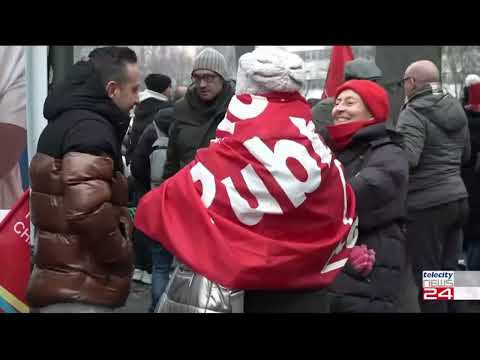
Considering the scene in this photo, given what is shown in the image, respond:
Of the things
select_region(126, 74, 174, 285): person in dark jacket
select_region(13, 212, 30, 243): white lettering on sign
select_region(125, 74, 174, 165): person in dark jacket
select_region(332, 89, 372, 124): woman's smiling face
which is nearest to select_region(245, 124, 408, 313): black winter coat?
select_region(332, 89, 372, 124): woman's smiling face

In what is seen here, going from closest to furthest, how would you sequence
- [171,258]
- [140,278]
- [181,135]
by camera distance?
[181,135] < [171,258] < [140,278]

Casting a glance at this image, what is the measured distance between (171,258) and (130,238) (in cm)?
287

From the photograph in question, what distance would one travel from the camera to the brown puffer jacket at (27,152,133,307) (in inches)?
170

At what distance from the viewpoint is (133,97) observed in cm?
472

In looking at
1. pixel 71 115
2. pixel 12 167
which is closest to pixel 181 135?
pixel 12 167

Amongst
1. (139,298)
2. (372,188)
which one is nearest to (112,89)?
(372,188)

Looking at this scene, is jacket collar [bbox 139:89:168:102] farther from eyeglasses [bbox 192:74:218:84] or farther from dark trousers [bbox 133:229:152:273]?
eyeglasses [bbox 192:74:218:84]

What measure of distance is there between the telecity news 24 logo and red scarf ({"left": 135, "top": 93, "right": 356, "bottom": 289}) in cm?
304

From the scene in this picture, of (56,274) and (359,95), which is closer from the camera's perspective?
(56,274)

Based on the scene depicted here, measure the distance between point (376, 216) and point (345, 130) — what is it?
18.7 inches

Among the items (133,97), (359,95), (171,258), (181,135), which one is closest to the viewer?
(133,97)

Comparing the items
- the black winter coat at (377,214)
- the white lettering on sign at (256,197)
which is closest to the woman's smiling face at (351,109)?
the black winter coat at (377,214)

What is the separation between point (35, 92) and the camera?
20.0 ft
